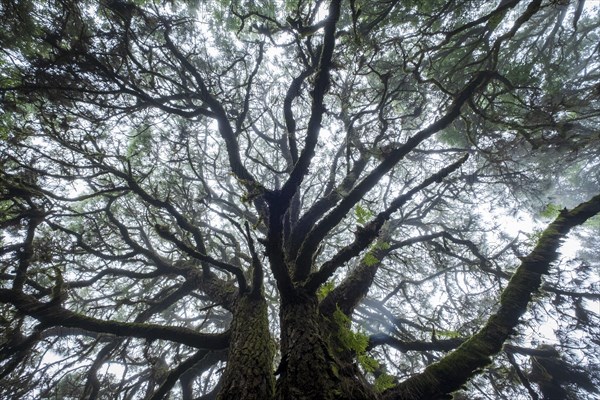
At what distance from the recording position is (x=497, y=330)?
238 centimetres

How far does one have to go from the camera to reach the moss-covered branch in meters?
2.19

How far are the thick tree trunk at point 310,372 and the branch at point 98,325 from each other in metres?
1.18

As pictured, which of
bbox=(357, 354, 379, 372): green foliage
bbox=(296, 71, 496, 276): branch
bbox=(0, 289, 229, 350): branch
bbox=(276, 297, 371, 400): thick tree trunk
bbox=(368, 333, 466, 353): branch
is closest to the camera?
bbox=(276, 297, 371, 400): thick tree trunk

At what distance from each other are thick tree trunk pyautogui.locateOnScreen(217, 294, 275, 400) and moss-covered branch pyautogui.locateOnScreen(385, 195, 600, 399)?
97 cm

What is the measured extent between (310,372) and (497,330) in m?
1.65

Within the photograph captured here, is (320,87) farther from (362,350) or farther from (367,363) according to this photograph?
(367,363)

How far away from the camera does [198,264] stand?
5840 millimetres

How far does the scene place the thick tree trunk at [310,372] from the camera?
179 centimetres

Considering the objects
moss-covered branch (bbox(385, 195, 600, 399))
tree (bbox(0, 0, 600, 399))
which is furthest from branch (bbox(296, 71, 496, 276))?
moss-covered branch (bbox(385, 195, 600, 399))

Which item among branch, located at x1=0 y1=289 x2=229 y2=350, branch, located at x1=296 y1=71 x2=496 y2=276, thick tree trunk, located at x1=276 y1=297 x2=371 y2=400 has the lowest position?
thick tree trunk, located at x1=276 y1=297 x2=371 y2=400

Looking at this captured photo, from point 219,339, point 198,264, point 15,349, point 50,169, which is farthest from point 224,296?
point 50,169

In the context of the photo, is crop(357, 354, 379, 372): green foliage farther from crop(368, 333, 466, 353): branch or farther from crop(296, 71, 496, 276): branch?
crop(296, 71, 496, 276): branch

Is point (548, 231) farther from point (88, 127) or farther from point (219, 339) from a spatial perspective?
point (88, 127)

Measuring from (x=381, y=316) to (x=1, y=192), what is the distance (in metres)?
6.64
